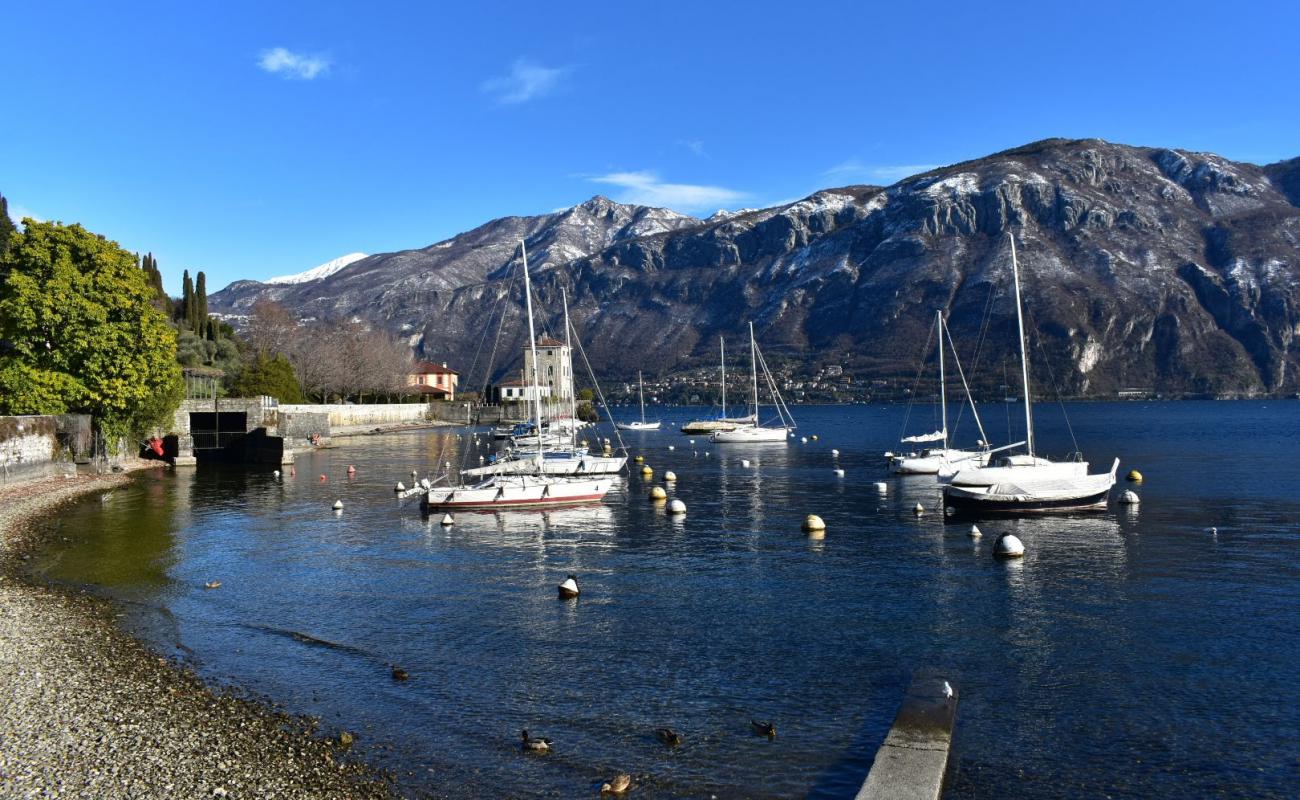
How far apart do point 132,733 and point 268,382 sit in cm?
10292

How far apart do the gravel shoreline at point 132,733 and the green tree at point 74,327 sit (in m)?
44.5

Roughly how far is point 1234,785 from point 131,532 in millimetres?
40585

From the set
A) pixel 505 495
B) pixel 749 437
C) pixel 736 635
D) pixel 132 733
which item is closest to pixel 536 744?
pixel 132 733

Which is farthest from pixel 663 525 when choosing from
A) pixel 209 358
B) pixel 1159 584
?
pixel 209 358

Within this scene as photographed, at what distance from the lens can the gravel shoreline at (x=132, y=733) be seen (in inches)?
512

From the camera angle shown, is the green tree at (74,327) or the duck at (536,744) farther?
the green tree at (74,327)

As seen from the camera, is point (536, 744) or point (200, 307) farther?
point (200, 307)

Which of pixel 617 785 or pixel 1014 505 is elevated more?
pixel 1014 505

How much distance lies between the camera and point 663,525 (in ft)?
A: 136

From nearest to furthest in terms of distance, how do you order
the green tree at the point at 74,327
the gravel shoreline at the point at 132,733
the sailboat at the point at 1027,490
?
the gravel shoreline at the point at 132,733 → the sailboat at the point at 1027,490 → the green tree at the point at 74,327

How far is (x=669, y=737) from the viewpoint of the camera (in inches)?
602

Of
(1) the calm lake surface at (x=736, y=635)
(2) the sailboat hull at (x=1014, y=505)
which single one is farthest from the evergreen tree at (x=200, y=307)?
(2) the sailboat hull at (x=1014, y=505)

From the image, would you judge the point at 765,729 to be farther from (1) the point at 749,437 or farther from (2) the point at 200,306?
(2) the point at 200,306

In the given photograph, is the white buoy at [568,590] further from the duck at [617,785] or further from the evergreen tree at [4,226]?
the evergreen tree at [4,226]
